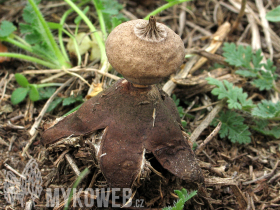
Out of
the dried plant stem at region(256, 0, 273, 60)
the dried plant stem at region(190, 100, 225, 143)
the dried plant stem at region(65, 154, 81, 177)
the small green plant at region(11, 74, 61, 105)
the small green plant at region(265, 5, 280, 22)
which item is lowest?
the dried plant stem at region(190, 100, 225, 143)

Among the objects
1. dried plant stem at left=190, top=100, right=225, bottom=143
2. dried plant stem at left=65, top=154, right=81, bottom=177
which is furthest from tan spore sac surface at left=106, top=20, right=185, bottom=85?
dried plant stem at left=190, top=100, right=225, bottom=143

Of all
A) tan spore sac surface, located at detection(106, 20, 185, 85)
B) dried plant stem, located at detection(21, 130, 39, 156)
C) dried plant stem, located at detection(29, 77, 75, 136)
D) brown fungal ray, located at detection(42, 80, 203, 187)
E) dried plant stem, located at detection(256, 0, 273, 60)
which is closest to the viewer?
tan spore sac surface, located at detection(106, 20, 185, 85)

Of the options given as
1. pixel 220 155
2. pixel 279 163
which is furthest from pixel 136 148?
pixel 279 163

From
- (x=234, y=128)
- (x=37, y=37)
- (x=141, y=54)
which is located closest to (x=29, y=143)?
(x=37, y=37)

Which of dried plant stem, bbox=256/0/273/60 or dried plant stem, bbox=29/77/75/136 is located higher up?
dried plant stem, bbox=256/0/273/60

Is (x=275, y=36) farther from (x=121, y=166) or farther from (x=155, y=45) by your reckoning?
(x=121, y=166)

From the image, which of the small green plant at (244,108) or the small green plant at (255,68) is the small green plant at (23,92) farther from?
the small green plant at (255,68)

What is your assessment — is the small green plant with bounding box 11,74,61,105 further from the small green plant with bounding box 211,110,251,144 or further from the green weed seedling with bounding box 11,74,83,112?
the small green plant with bounding box 211,110,251,144

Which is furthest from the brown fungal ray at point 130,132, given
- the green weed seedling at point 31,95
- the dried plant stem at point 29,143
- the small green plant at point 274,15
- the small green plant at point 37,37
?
the small green plant at point 274,15

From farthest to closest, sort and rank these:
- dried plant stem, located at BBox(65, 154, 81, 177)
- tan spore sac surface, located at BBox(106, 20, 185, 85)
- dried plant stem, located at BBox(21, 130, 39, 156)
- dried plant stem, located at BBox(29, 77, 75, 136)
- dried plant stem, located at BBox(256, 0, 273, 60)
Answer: dried plant stem, located at BBox(256, 0, 273, 60), dried plant stem, located at BBox(29, 77, 75, 136), dried plant stem, located at BBox(21, 130, 39, 156), dried plant stem, located at BBox(65, 154, 81, 177), tan spore sac surface, located at BBox(106, 20, 185, 85)
